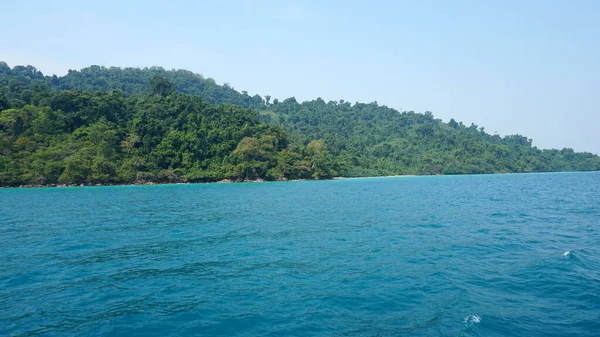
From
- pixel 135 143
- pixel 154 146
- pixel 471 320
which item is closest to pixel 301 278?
pixel 471 320

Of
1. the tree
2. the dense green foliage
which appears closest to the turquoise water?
the dense green foliage

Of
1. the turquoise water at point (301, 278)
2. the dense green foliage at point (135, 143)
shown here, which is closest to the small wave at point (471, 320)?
the turquoise water at point (301, 278)

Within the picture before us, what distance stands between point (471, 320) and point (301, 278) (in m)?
5.26

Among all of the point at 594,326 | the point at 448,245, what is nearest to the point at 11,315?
the point at 594,326

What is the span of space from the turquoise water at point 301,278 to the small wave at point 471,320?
1.8 inches

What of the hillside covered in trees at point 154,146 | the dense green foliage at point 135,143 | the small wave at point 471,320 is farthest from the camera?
the hillside covered in trees at point 154,146

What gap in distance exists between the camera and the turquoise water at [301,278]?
28.8ft

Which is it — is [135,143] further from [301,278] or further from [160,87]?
[301,278]

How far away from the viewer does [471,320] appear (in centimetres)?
891

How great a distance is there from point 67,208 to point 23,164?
46078 mm

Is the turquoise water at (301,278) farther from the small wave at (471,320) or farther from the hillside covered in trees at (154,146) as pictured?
the hillside covered in trees at (154,146)

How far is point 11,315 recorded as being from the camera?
9.17m

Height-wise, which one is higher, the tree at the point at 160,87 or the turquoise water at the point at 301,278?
the tree at the point at 160,87

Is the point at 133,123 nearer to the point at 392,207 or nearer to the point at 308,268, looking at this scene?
the point at 392,207
